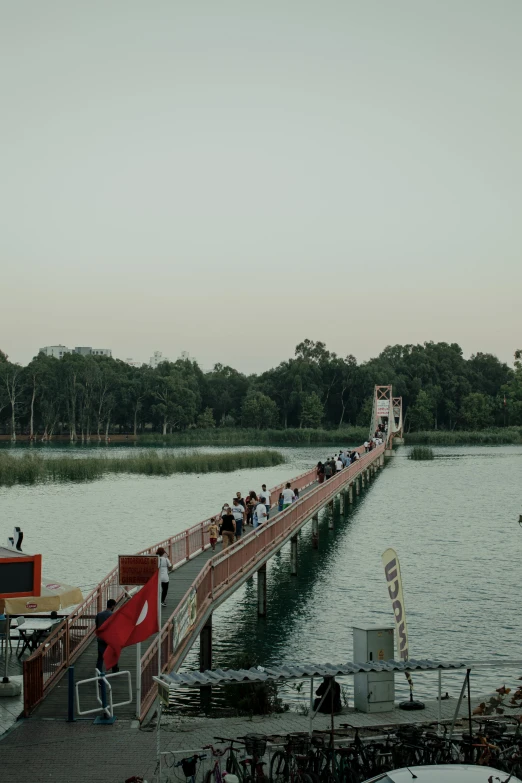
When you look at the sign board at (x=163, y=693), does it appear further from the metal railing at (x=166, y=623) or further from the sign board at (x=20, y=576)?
the sign board at (x=20, y=576)

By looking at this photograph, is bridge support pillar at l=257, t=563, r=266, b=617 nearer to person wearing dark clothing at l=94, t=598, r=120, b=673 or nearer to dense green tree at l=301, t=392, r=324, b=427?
person wearing dark clothing at l=94, t=598, r=120, b=673

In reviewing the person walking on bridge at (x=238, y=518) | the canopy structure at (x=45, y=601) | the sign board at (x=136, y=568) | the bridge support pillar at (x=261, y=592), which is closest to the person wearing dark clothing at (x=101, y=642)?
the canopy structure at (x=45, y=601)

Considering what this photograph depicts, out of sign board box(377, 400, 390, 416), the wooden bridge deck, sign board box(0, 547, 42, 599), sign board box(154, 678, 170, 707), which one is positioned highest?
sign board box(377, 400, 390, 416)

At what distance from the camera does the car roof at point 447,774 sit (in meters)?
7.38

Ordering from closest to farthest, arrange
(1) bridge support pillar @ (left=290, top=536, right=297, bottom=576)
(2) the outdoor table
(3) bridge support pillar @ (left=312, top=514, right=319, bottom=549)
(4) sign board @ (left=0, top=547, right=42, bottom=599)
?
(4) sign board @ (left=0, top=547, right=42, bottom=599), (2) the outdoor table, (1) bridge support pillar @ (left=290, top=536, right=297, bottom=576), (3) bridge support pillar @ (left=312, top=514, right=319, bottom=549)

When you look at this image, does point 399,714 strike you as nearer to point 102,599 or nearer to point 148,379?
point 102,599

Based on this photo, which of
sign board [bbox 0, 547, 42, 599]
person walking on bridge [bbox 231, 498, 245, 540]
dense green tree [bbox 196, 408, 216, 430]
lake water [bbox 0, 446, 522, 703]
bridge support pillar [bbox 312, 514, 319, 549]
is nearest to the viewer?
sign board [bbox 0, 547, 42, 599]

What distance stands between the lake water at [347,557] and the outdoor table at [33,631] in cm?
351

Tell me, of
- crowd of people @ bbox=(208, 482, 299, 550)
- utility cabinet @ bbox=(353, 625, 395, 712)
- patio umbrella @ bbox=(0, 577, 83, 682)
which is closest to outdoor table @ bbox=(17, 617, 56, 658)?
patio umbrella @ bbox=(0, 577, 83, 682)

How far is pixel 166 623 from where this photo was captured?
50.2 feet

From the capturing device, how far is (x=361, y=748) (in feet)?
32.5

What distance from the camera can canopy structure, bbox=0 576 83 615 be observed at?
49.3 ft

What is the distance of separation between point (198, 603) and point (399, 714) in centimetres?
451

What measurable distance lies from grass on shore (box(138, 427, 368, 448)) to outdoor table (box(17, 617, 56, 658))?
4093 inches
